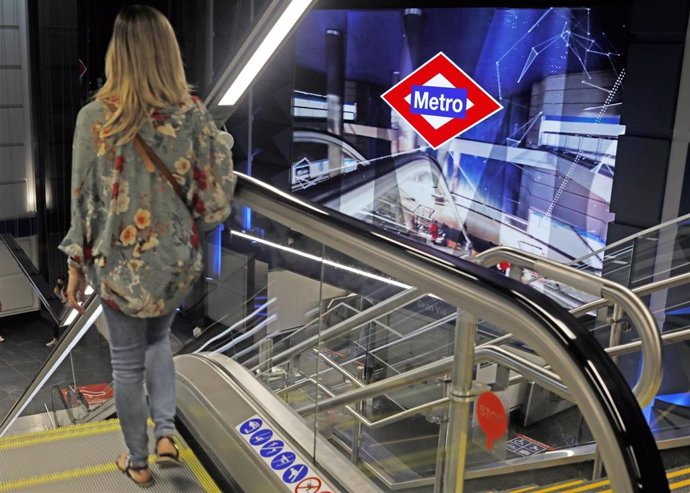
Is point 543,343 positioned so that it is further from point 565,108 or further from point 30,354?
point 30,354

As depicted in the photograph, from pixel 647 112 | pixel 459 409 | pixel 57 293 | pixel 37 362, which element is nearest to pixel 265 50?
pixel 459 409

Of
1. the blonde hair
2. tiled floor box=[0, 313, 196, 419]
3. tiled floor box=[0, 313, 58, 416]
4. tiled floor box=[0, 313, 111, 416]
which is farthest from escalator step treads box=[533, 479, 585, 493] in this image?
tiled floor box=[0, 313, 58, 416]

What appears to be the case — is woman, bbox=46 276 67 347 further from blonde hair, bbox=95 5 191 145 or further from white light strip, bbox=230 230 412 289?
blonde hair, bbox=95 5 191 145

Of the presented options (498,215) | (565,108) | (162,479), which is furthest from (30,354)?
(162,479)

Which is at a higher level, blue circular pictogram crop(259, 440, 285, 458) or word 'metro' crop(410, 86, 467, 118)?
word 'metro' crop(410, 86, 467, 118)

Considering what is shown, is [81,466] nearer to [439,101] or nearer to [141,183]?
[141,183]

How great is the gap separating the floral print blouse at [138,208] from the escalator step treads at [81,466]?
56cm

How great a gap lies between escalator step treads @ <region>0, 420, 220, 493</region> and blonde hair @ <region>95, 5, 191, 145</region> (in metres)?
1.00

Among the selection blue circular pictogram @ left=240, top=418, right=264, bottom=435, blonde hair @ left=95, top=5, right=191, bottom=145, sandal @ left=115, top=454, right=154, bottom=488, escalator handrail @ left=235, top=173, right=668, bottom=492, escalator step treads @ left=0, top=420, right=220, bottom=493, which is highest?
blonde hair @ left=95, top=5, right=191, bottom=145

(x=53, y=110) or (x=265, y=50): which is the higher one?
(x=265, y=50)

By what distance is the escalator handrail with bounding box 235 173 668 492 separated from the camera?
1.08m

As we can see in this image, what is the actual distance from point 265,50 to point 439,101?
5.03 metres

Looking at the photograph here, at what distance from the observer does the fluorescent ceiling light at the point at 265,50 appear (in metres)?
2.97

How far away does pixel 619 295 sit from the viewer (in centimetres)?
186
